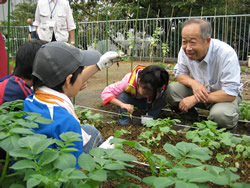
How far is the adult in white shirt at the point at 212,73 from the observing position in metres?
2.31

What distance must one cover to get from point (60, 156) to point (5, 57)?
211 centimetres

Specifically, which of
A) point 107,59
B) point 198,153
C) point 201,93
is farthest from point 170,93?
point 198,153

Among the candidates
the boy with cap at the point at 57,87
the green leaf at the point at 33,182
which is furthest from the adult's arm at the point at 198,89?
the green leaf at the point at 33,182

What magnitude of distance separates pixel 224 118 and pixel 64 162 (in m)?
1.83

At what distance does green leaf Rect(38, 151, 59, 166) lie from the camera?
0.77 meters

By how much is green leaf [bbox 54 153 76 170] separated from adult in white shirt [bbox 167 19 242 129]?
1794 mm

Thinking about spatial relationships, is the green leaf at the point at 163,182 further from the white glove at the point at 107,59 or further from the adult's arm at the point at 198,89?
the adult's arm at the point at 198,89

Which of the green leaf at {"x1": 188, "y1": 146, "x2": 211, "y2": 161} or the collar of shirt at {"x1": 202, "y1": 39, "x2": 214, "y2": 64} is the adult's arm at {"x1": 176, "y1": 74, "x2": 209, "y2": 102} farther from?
the green leaf at {"x1": 188, "y1": 146, "x2": 211, "y2": 161}

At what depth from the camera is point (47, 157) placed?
788 millimetres

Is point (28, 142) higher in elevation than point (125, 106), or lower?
higher

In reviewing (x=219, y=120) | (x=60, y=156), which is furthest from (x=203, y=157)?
(x=219, y=120)

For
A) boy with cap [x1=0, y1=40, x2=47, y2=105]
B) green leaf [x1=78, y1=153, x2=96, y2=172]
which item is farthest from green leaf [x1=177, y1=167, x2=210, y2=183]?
boy with cap [x1=0, y1=40, x2=47, y2=105]

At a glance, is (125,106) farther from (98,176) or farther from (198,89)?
(98,176)

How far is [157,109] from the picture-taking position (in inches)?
110
